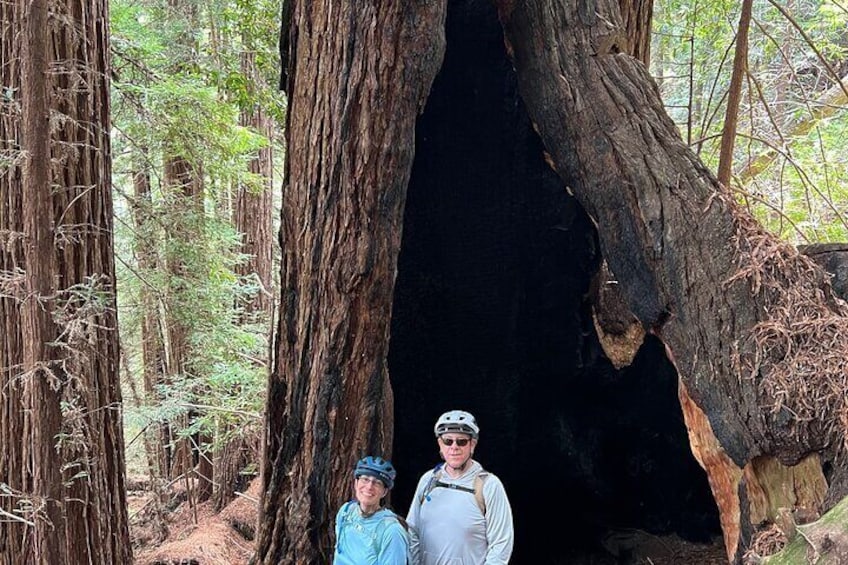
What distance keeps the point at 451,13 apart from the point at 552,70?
1.48 meters

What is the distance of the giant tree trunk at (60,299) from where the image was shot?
3973 mm

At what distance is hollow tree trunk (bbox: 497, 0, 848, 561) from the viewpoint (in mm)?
3270

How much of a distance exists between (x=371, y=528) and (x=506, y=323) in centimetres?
335

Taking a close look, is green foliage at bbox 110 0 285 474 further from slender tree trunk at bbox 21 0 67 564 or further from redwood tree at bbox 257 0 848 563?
redwood tree at bbox 257 0 848 563

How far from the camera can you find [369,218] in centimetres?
416

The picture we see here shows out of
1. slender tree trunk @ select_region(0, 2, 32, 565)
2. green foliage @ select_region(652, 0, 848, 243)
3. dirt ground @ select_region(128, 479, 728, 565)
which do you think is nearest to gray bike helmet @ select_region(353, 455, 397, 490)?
slender tree trunk @ select_region(0, 2, 32, 565)

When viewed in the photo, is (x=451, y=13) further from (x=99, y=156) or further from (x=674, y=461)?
(x=674, y=461)

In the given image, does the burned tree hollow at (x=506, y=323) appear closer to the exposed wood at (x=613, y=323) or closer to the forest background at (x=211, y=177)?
the exposed wood at (x=613, y=323)

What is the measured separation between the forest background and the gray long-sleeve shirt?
13.1 ft

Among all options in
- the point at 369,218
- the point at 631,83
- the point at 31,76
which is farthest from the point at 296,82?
the point at 631,83

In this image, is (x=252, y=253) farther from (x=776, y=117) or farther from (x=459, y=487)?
(x=459, y=487)

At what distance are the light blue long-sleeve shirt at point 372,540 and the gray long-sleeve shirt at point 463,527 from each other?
0.15 meters

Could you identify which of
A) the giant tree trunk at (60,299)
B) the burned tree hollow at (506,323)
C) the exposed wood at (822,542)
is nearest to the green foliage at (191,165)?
the giant tree trunk at (60,299)

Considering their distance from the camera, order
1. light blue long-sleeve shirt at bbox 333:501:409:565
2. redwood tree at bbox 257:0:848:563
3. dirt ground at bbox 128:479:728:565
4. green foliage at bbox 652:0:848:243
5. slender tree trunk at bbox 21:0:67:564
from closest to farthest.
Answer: light blue long-sleeve shirt at bbox 333:501:409:565
redwood tree at bbox 257:0:848:563
slender tree trunk at bbox 21:0:67:564
dirt ground at bbox 128:479:728:565
green foliage at bbox 652:0:848:243
